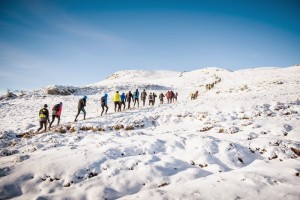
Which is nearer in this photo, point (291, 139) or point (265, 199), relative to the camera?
point (265, 199)

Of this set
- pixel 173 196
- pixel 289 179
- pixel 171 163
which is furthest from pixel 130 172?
pixel 289 179

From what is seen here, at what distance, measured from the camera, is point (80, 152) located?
754cm

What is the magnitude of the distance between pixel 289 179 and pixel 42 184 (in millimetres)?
6927

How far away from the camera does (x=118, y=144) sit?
855 centimetres

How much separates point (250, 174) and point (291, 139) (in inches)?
157

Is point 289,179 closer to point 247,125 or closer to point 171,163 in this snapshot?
point 171,163

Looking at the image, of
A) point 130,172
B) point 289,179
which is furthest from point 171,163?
point 289,179

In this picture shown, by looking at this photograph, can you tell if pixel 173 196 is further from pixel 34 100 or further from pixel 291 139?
pixel 34 100

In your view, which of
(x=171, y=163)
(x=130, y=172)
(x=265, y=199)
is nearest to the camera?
(x=265, y=199)

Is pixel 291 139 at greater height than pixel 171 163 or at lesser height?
greater

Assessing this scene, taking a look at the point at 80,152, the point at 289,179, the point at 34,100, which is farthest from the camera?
the point at 34,100

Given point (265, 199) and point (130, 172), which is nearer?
point (265, 199)

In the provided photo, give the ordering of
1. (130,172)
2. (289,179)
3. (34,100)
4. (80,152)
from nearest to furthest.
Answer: (289,179)
(130,172)
(80,152)
(34,100)

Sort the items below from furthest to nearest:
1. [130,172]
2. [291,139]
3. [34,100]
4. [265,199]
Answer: [34,100]
[291,139]
[130,172]
[265,199]
